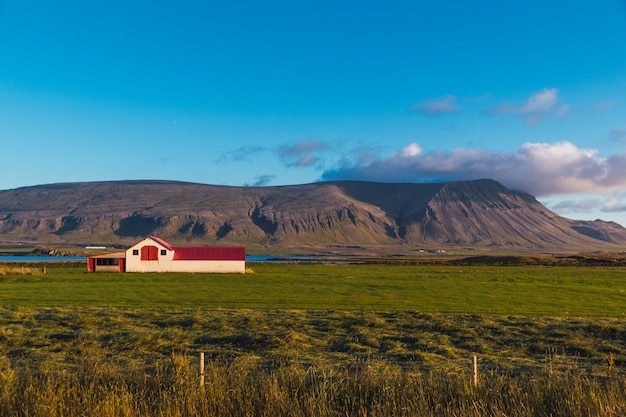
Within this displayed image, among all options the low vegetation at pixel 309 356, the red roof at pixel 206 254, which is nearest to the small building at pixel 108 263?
the red roof at pixel 206 254

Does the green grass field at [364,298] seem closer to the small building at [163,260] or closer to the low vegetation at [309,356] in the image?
the low vegetation at [309,356]

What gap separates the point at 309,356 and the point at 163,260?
71.3 meters

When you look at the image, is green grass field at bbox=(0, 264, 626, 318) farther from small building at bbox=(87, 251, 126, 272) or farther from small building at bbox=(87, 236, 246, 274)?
small building at bbox=(87, 236, 246, 274)

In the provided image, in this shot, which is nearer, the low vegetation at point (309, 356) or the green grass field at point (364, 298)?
the low vegetation at point (309, 356)

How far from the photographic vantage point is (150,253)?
86.5 meters

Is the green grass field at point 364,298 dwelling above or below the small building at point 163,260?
below

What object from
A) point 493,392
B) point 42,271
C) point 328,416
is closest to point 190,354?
point 328,416

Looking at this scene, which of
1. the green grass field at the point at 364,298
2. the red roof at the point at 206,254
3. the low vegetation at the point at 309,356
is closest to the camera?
the low vegetation at the point at 309,356

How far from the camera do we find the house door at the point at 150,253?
86.4 m

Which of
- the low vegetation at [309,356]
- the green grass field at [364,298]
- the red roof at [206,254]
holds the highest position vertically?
the red roof at [206,254]

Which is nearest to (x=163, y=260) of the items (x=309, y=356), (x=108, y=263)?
(x=108, y=263)

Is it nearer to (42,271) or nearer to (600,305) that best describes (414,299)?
(600,305)

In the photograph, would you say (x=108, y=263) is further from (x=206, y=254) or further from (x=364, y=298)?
(x=364, y=298)

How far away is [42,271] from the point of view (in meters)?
80.2
